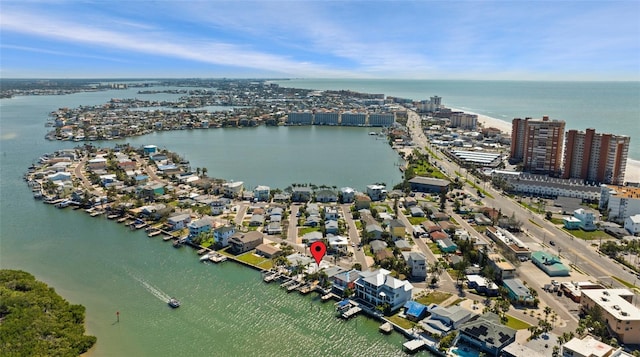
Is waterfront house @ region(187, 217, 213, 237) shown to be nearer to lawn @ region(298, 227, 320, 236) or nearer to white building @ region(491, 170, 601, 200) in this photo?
lawn @ region(298, 227, 320, 236)

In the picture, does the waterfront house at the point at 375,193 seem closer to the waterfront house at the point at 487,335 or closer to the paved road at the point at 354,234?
the paved road at the point at 354,234

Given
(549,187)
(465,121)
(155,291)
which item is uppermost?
(465,121)

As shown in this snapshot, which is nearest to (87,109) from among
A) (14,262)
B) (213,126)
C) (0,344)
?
(213,126)

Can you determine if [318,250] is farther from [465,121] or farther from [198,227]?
[465,121]

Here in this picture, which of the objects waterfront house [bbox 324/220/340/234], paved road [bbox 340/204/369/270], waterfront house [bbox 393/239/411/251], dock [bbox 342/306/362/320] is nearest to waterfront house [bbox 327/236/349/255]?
paved road [bbox 340/204/369/270]

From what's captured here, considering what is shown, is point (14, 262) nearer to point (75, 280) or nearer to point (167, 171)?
point (75, 280)

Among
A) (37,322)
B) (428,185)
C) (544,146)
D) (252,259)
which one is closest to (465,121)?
(544,146)
